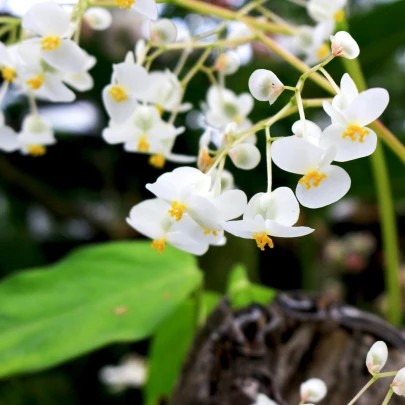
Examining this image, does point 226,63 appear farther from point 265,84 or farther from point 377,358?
point 377,358

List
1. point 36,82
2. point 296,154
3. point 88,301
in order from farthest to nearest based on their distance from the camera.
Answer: point 88,301
point 36,82
point 296,154

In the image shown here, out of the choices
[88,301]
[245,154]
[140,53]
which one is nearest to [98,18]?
[140,53]

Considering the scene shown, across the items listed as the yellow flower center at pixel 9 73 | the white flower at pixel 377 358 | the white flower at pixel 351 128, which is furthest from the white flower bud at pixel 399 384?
the yellow flower center at pixel 9 73

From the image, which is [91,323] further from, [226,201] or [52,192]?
[52,192]

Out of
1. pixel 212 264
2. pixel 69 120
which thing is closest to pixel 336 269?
pixel 212 264

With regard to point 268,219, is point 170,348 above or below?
below

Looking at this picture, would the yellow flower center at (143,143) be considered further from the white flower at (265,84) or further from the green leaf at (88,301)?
the green leaf at (88,301)
